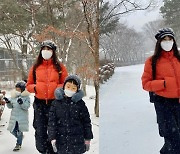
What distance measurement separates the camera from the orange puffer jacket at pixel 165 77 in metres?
1.71

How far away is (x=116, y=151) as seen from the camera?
185 centimetres

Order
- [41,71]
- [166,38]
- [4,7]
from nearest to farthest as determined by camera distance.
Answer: [166,38]
[41,71]
[4,7]

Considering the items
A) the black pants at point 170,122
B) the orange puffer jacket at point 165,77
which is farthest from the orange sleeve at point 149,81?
the black pants at point 170,122

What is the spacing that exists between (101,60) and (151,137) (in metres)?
0.63

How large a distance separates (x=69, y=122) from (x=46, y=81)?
347 mm

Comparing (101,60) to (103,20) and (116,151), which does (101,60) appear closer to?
(103,20)

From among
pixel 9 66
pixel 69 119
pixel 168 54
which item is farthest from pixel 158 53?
pixel 9 66

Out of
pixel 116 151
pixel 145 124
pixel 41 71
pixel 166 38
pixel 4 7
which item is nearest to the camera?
pixel 166 38

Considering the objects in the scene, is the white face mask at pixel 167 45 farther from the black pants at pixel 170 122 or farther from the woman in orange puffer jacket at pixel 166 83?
the black pants at pixel 170 122

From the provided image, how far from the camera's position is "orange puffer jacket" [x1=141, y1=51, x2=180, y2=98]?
5.63 feet

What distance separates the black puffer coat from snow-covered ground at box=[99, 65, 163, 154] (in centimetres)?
16

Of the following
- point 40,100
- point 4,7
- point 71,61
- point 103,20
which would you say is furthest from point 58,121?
point 4,7

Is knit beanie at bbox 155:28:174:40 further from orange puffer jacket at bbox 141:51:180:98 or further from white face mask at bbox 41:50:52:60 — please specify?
white face mask at bbox 41:50:52:60

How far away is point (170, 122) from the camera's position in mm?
1763
